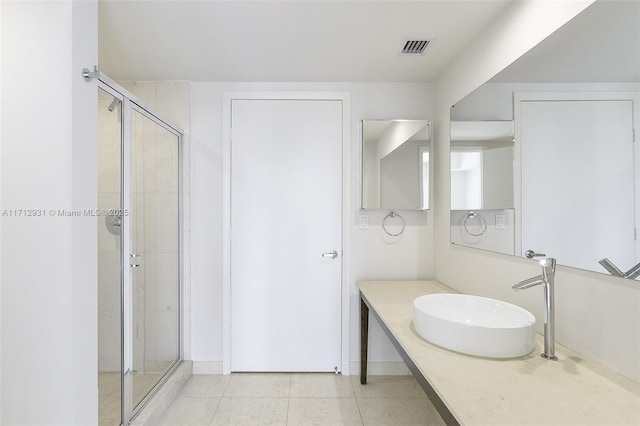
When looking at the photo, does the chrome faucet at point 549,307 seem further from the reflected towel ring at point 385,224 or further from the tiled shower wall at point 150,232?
the tiled shower wall at point 150,232

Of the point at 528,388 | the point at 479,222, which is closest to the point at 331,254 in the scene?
the point at 479,222

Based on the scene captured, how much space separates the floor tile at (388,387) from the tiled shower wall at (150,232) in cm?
136

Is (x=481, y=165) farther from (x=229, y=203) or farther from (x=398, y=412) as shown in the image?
(x=229, y=203)

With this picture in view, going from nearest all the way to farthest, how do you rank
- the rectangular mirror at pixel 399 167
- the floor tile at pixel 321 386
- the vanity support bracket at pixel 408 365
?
the vanity support bracket at pixel 408 365 < the floor tile at pixel 321 386 < the rectangular mirror at pixel 399 167

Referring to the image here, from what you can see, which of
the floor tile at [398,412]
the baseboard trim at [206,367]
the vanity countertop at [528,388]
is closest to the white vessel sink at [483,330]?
the vanity countertop at [528,388]

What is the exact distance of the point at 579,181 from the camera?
107 cm

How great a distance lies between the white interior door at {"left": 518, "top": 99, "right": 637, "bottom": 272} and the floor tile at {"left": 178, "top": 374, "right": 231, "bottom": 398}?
217 centimetres

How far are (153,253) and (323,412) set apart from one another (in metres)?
1.53

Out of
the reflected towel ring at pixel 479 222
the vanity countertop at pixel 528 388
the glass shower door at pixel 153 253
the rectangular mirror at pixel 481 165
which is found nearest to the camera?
the vanity countertop at pixel 528 388

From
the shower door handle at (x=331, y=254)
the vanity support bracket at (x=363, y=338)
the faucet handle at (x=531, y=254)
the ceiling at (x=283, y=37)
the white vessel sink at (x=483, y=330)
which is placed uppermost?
the ceiling at (x=283, y=37)

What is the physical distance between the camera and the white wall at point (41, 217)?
1.22 m

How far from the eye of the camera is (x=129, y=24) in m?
1.63

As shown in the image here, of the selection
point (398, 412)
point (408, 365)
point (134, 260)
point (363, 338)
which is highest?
point (134, 260)

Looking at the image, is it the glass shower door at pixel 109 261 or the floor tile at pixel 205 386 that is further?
the floor tile at pixel 205 386
